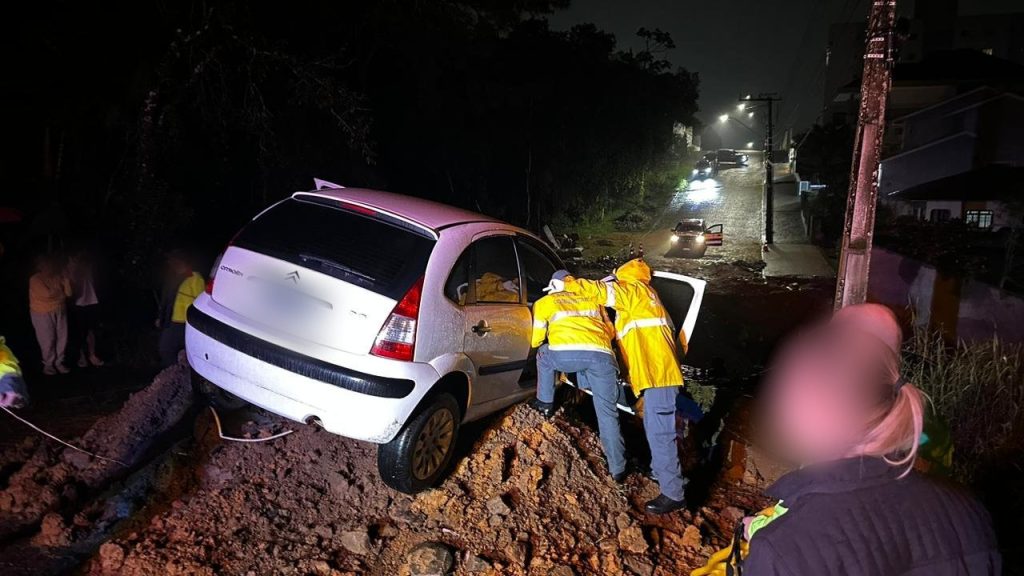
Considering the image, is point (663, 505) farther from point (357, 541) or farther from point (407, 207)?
point (407, 207)

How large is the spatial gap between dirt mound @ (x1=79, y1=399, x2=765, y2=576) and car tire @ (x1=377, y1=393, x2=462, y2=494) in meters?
0.14

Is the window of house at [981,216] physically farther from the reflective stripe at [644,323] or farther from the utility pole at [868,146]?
the reflective stripe at [644,323]

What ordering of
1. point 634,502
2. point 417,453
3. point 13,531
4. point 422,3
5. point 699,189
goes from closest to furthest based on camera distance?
point 13,531, point 417,453, point 634,502, point 422,3, point 699,189

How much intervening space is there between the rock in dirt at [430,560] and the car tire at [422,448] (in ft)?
1.34

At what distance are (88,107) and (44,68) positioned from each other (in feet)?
2.21

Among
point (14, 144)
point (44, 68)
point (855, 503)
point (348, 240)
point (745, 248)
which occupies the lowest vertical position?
point (745, 248)

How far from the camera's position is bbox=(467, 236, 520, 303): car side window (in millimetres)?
4168

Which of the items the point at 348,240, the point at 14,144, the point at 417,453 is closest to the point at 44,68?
the point at 14,144

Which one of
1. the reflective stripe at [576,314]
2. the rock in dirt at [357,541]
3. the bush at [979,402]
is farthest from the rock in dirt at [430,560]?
the bush at [979,402]

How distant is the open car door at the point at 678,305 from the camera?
4.97m

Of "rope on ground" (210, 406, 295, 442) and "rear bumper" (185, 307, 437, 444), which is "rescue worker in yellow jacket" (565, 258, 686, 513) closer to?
"rear bumper" (185, 307, 437, 444)

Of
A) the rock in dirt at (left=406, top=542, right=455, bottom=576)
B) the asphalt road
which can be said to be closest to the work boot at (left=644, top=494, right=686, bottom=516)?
the rock in dirt at (left=406, top=542, right=455, bottom=576)

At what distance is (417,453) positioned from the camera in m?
3.69

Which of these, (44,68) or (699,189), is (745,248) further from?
(44,68)
